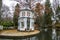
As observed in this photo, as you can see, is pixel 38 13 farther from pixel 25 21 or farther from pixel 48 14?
pixel 25 21

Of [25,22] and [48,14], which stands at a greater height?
[48,14]

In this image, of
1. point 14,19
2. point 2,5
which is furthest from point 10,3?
point 14,19

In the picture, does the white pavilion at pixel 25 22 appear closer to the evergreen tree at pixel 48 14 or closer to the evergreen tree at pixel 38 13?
the evergreen tree at pixel 38 13

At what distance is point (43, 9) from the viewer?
22.9 feet

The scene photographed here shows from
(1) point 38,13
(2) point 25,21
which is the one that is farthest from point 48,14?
(2) point 25,21

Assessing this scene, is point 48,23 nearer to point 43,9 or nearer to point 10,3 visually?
point 43,9

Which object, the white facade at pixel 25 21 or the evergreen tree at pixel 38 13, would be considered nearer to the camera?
the white facade at pixel 25 21

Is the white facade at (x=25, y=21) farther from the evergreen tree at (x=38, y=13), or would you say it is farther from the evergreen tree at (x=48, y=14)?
the evergreen tree at (x=48, y=14)

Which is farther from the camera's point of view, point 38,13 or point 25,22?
point 38,13

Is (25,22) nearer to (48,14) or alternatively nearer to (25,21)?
(25,21)

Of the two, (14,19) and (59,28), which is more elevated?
(14,19)

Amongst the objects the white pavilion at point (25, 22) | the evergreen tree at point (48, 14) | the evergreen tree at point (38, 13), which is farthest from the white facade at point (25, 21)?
the evergreen tree at point (48, 14)

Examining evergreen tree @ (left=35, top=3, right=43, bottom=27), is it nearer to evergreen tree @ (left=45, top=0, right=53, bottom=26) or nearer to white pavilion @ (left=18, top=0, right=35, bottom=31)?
evergreen tree @ (left=45, top=0, right=53, bottom=26)

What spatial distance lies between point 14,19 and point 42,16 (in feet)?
4.89
